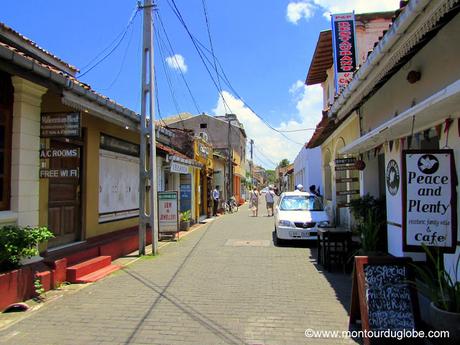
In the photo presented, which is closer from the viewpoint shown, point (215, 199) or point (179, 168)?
point (179, 168)

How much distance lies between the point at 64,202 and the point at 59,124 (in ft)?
7.84

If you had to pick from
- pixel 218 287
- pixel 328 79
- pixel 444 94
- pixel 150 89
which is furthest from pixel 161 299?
pixel 328 79

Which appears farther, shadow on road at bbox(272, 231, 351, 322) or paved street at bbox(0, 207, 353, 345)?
shadow on road at bbox(272, 231, 351, 322)

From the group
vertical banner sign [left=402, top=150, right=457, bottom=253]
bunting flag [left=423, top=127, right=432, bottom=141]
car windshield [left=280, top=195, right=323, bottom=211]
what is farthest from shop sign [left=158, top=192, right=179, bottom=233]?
vertical banner sign [left=402, top=150, right=457, bottom=253]

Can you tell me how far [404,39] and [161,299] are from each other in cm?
485

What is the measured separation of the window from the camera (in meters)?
6.49

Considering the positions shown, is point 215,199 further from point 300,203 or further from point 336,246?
point 336,246

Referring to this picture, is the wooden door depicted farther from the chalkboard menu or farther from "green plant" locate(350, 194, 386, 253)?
the chalkboard menu

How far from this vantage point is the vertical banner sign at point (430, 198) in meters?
4.41

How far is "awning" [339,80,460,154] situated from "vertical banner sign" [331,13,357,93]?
18.3 feet

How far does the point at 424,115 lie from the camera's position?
4895 mm

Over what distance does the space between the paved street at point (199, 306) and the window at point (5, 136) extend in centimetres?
198

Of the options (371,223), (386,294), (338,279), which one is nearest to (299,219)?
(338,279)

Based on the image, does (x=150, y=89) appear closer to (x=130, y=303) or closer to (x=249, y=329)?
(x=130, y=303)
